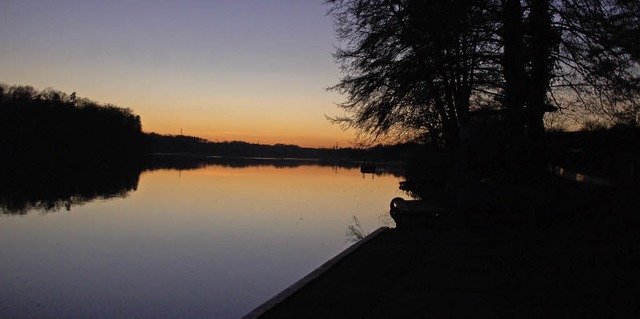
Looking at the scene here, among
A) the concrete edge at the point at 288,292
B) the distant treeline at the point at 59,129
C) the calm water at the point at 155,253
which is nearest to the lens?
the concrete edge at the point at 288,292

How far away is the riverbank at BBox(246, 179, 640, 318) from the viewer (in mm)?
6609

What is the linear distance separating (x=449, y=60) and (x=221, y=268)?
9.51 m

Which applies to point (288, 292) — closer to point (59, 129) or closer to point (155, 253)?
point (155, 253)

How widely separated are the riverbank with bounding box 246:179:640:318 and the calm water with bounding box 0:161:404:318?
3.82 metres

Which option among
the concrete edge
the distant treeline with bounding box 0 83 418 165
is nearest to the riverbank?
the concrete edge

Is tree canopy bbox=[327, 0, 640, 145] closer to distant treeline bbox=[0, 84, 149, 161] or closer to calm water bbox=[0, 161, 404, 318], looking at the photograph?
calm water bbox=[0, 161, 404, 318]

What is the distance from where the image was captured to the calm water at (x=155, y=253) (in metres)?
11.7

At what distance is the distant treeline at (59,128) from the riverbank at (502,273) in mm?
98705

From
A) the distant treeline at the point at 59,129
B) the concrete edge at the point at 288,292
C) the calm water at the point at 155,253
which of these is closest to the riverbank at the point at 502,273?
the concrete edge at the point at 288,292

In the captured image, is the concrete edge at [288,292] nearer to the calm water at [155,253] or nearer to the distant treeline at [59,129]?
the calm water at [155,253]

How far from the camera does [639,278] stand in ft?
24.6

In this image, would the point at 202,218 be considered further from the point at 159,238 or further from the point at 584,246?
the point at 584,246

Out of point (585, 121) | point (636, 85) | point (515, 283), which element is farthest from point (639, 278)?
point (585, 121)

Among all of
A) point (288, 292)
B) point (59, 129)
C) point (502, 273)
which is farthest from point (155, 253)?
point (59, 129)
